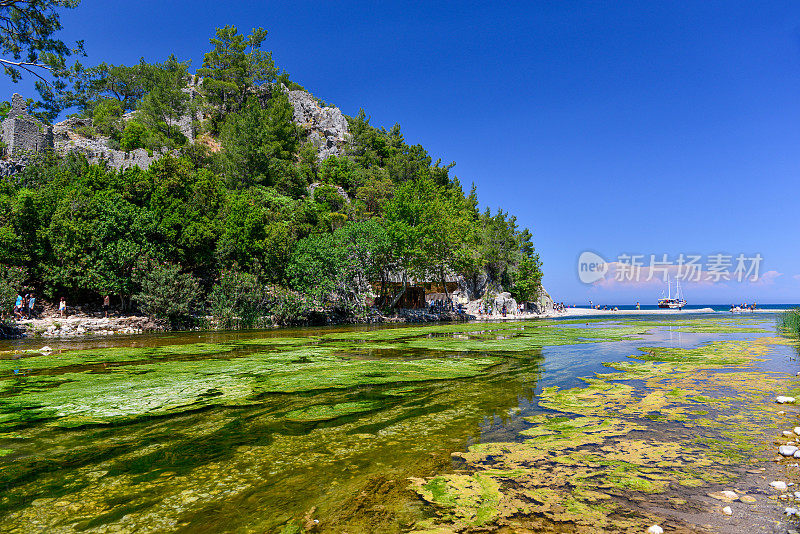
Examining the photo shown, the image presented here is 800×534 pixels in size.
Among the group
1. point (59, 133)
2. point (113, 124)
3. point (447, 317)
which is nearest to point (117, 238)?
point (447, 317)

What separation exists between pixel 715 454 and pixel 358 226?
99.6 ft

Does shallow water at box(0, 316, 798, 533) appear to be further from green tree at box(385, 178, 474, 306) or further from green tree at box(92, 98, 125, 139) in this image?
green tree at box(92, 98, 125, 139)

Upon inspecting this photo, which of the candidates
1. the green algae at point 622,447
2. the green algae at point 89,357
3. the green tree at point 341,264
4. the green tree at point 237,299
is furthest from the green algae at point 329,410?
the green tree at point 341,264

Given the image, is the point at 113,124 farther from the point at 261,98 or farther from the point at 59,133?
the point at 261,98

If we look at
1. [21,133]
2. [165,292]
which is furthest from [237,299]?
[21,133]

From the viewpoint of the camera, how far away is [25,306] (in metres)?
22.5

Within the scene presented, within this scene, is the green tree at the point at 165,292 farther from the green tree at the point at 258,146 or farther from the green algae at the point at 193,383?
the green tree at the point at 258,146

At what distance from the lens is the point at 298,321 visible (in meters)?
29.7

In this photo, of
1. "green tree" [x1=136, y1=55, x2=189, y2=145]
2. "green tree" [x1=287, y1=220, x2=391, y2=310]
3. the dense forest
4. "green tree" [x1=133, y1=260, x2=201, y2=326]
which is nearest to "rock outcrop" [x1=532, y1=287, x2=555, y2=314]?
the dense forest

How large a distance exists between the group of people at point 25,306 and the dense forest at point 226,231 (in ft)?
2.64

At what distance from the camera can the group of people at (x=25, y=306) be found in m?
20.5

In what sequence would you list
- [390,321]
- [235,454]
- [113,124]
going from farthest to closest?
[113,124] < [390,321] < [235,454]

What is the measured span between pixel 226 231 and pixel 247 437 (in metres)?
26.9

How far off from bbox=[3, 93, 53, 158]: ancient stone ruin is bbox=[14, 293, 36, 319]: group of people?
2193cm
